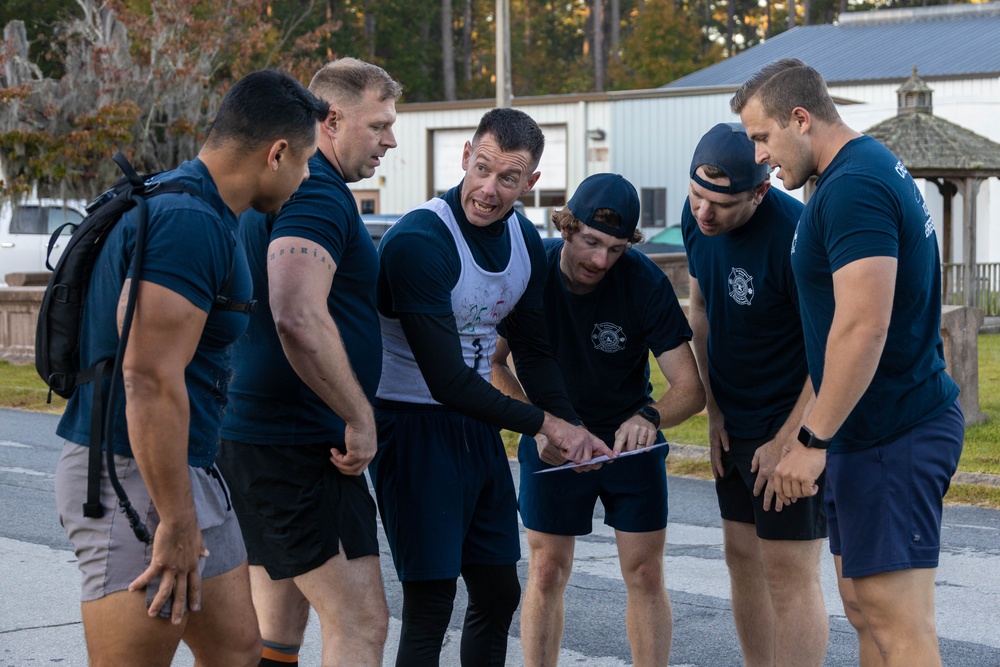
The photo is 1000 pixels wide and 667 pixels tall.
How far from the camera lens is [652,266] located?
4.75 m

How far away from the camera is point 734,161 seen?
13.7ft

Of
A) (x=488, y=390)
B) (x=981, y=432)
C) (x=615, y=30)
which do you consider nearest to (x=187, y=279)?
(x=488, y=390)

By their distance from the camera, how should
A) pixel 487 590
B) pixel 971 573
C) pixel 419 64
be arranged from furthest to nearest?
pixel 419 64 < pixel 971 573 < pixel 487 590

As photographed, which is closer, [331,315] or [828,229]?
[828,229]

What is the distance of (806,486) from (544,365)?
1154 mm

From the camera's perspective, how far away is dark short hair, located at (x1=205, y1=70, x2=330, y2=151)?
3078mm

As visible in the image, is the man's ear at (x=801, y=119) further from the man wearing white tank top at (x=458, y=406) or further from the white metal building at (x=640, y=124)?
the white metal building at (x=640, y=124)

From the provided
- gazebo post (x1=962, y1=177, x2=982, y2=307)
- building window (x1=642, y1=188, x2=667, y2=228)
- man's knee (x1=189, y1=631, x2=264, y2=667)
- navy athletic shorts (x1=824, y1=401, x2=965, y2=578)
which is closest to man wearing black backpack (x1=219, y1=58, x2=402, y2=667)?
man's knee (x1=189, y1=631, x2=264, y2=667)

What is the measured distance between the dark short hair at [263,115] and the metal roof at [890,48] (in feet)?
117

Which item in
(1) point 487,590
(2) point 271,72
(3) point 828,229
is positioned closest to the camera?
(2) point 271,72

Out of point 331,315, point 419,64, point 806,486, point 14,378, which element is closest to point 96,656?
point 331,315

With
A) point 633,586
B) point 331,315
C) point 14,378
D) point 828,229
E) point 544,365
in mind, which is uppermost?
point 828,229

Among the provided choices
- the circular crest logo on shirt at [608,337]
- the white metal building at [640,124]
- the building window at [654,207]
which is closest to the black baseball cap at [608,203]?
the circular crest logo on shirt at [608,337]

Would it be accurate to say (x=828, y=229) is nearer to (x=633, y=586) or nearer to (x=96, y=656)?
(x=633, y=586)
